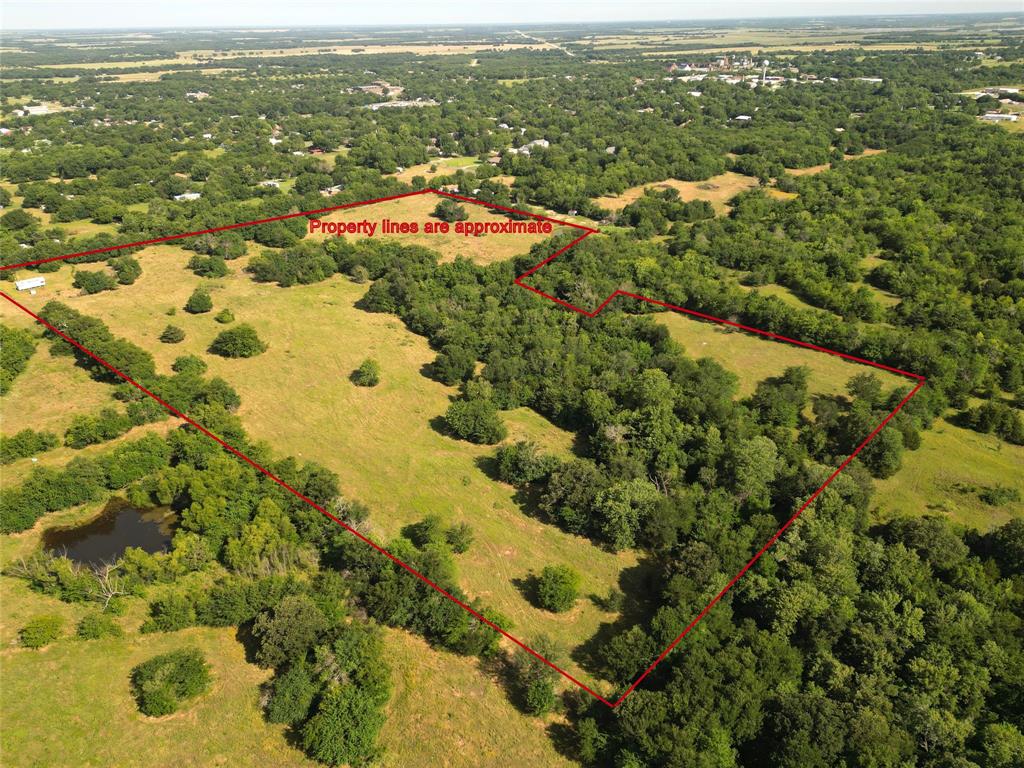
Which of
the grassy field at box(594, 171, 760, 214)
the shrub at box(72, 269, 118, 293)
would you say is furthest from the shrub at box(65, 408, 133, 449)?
the grassy field at box(594, 171, 760, 214)

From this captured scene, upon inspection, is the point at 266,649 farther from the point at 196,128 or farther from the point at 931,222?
the point at 196,128

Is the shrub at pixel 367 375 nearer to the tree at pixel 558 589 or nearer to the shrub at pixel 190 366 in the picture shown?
the shrub at pixel 190 366

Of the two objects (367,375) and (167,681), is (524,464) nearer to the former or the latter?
(367,375)

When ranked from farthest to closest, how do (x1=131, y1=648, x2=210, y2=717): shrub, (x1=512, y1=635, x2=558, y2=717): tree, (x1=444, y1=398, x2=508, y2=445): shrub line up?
(x1=444, y1=398, x2=508, y2=445): shrub → (x1=512, y1=635, x2=558, y2=717): tree → (x1=131, y1=648, x2=210, y2=717): shrub

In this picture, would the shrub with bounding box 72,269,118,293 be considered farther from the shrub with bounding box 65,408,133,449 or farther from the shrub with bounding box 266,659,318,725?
the shrub with bounding box 266,659,318,725

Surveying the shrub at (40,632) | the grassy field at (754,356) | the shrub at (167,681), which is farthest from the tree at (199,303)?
the grassy field at (754,356)

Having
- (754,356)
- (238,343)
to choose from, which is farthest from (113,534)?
(754,356)

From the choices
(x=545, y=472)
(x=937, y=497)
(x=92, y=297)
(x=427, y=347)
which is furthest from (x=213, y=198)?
(x=937, y=497)
